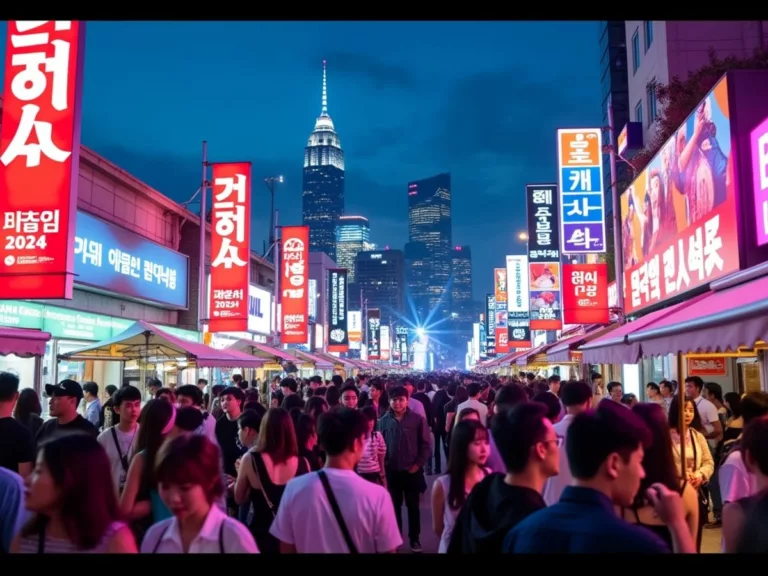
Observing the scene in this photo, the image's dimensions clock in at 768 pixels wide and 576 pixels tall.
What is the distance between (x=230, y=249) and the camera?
21.7m

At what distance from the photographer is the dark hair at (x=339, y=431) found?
4.30 meters

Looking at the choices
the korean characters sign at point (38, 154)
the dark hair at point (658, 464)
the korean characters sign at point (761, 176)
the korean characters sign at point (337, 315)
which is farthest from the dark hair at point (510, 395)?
the korean characters sign at point (337, 315)

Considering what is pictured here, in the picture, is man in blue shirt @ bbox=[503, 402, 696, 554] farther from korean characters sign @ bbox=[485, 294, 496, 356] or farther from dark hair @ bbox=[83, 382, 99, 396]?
korean characters sign @ bbox=[485, 294, 496, 356]

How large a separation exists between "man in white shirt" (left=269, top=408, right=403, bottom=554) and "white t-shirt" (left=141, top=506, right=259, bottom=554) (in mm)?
811

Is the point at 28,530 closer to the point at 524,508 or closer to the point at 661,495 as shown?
the point at 524,508

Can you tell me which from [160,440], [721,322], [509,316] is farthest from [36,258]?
[509,316]

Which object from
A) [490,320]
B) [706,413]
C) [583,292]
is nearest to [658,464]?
[706,413]

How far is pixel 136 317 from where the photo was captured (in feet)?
79.1

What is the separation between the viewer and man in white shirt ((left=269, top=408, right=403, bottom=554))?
154 inches

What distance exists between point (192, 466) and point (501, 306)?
55837 mm

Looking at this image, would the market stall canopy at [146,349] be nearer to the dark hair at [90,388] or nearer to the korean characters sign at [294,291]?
the dark hair at [90,388]

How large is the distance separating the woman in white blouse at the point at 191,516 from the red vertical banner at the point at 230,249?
1840 centimetres

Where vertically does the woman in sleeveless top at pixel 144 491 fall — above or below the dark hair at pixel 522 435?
below

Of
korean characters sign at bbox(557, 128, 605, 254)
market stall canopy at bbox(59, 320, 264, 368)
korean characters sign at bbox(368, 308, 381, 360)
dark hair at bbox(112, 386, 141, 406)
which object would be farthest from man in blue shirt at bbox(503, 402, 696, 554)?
korean characters sign at bbox(368, 308, 381, 360)
